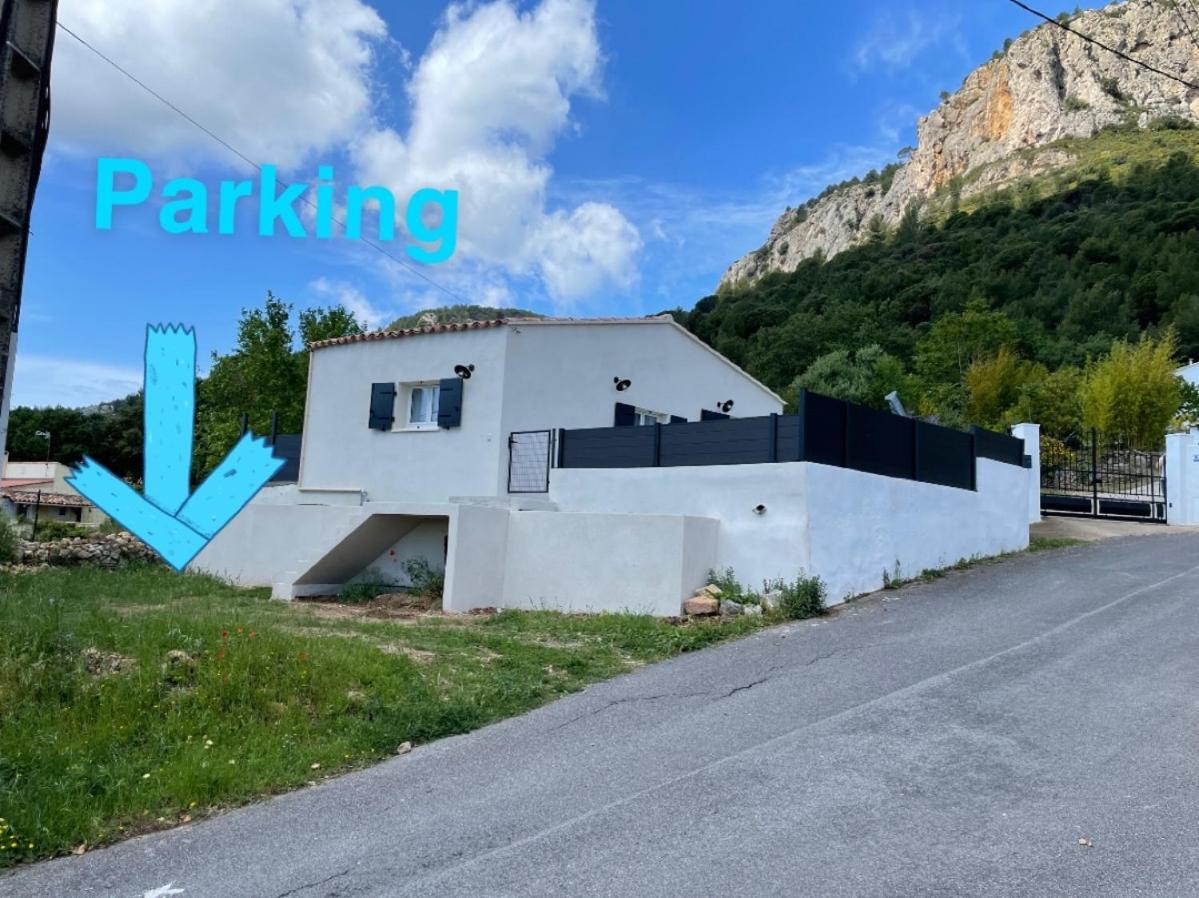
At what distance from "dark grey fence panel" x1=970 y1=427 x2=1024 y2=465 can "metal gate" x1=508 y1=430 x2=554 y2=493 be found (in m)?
7.19

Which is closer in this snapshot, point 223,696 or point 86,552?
point 223,696

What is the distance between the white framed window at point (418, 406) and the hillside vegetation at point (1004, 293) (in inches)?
772

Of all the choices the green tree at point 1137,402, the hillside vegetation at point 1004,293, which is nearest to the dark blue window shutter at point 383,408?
the hillside vegetation at point 1004,293

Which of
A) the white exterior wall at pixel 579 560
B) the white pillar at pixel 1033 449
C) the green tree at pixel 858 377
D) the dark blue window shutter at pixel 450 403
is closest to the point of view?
the white exterior wall at pixel 579 560

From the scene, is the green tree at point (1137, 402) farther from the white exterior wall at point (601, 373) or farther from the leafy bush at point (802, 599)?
the leafy bush at point (802, 599)

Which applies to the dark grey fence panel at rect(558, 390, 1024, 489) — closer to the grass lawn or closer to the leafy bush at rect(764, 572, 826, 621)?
the leafy bush at rect(764, 572, 826, 621)

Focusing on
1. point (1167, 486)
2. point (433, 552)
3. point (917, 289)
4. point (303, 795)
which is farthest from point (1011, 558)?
point (917, 289)

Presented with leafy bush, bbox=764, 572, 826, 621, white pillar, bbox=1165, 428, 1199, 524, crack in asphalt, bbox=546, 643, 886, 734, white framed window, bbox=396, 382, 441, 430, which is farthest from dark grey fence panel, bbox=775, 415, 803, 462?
white pillar, bbox=1165, 428, 1199, 524

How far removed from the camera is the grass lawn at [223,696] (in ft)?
16.9

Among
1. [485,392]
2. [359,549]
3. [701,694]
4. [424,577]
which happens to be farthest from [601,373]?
[701,694]

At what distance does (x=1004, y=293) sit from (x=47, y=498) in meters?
51.9

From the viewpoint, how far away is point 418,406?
16.5 meters

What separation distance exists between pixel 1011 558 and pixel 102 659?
13.1 metres

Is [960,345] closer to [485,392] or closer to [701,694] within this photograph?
[485,392]
